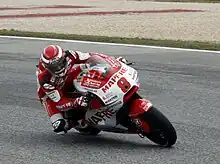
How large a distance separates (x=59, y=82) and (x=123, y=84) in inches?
27.0

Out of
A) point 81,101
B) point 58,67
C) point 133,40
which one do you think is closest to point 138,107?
point 81,101

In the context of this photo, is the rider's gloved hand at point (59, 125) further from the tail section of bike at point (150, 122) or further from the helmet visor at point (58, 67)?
the tail section of bike at point (150, 122)

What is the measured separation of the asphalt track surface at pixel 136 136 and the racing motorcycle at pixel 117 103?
0.19 m

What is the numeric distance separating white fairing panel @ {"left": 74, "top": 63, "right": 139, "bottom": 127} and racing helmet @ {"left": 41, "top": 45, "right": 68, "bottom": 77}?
24 cm

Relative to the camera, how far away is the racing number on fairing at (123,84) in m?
7.20

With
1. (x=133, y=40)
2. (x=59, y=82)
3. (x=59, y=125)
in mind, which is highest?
(x=59, y=82)

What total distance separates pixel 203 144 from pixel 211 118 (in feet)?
5.00

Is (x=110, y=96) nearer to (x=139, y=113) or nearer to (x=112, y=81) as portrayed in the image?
(x=112, y=81)

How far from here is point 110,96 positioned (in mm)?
7188

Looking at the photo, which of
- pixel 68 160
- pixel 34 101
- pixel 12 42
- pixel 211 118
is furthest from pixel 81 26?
pixel 68 160

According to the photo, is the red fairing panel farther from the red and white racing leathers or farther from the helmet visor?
the helmet visor

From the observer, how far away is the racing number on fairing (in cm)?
720

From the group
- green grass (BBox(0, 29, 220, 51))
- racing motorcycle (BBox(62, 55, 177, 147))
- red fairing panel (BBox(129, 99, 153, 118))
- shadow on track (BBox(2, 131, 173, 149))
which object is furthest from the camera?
green grass (BBox(0, 29, 220, 51))

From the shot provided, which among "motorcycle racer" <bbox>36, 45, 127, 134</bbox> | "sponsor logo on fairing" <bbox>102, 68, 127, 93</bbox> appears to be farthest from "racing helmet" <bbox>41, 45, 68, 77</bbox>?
"sponsor logo on fairing" <bbox>102, 68, 127, 93</bbox>
